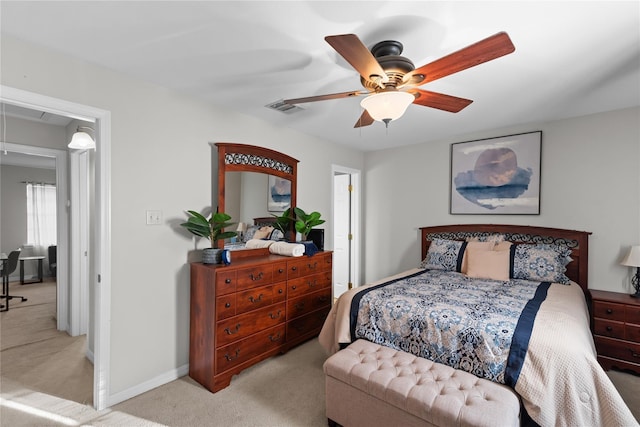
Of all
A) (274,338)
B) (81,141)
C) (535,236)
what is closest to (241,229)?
(274,338)

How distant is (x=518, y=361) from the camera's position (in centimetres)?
171

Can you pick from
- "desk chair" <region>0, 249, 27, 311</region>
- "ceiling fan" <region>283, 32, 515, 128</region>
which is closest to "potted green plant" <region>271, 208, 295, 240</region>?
"ceiling fan" <region>283, 32, 515, 128</region>

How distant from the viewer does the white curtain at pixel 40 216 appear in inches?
250

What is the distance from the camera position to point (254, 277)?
8.66ft

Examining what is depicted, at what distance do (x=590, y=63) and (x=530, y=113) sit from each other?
1.09 meters

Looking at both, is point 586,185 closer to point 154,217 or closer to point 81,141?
point 154,217

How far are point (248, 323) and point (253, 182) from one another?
4.63ft

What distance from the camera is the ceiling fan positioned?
4.55 ft

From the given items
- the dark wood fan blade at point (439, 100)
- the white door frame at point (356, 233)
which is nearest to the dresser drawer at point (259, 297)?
the dark wood fan blade at point (439, 100)

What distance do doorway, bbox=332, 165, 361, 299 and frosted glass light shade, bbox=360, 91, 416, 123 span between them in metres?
2.91

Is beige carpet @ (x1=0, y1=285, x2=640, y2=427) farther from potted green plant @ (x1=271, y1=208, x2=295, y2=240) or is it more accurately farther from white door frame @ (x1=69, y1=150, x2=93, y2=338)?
potted green plant @ (x1=271, y1=208, x2=295, y2=240)

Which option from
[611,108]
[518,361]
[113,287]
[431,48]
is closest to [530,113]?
[611,108]

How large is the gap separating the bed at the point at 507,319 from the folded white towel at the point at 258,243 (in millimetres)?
1105

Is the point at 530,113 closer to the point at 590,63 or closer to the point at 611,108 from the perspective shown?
the point at 611,108
